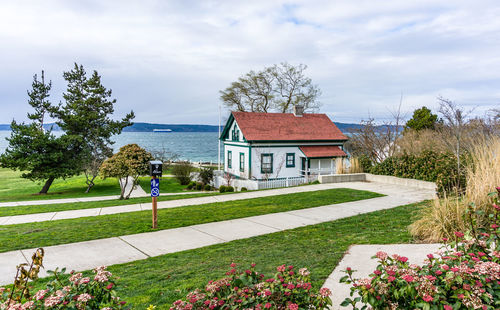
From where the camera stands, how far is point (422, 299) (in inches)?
91.9

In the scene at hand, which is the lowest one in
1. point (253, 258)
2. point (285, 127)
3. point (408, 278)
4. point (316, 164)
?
point (253, 258)

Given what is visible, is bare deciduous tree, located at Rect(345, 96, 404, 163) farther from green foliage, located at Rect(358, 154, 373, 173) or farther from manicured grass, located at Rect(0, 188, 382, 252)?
manicured grass, located at Rect(0, 188, 382, 252)

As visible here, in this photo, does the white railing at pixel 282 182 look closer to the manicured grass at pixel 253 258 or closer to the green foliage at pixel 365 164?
the green foliage at pixel 365 164

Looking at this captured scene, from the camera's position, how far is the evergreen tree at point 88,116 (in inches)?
1083

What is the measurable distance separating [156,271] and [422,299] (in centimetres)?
395

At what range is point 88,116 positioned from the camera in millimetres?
28203

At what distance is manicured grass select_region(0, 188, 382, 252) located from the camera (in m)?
7.01

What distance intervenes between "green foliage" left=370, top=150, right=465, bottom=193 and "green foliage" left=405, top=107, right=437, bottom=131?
880 inches

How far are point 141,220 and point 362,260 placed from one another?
613cm

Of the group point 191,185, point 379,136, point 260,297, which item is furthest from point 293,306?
point 191,185

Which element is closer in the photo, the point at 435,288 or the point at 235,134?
the point at 435,288

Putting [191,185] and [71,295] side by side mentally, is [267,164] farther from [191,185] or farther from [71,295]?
[71,295]

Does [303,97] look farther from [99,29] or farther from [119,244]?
[119,244]

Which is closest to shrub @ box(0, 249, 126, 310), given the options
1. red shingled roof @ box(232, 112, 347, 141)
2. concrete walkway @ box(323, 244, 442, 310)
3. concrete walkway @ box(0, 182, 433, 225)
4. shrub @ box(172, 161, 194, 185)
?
concrete walkway @ box(323, 244, 442, 310)
